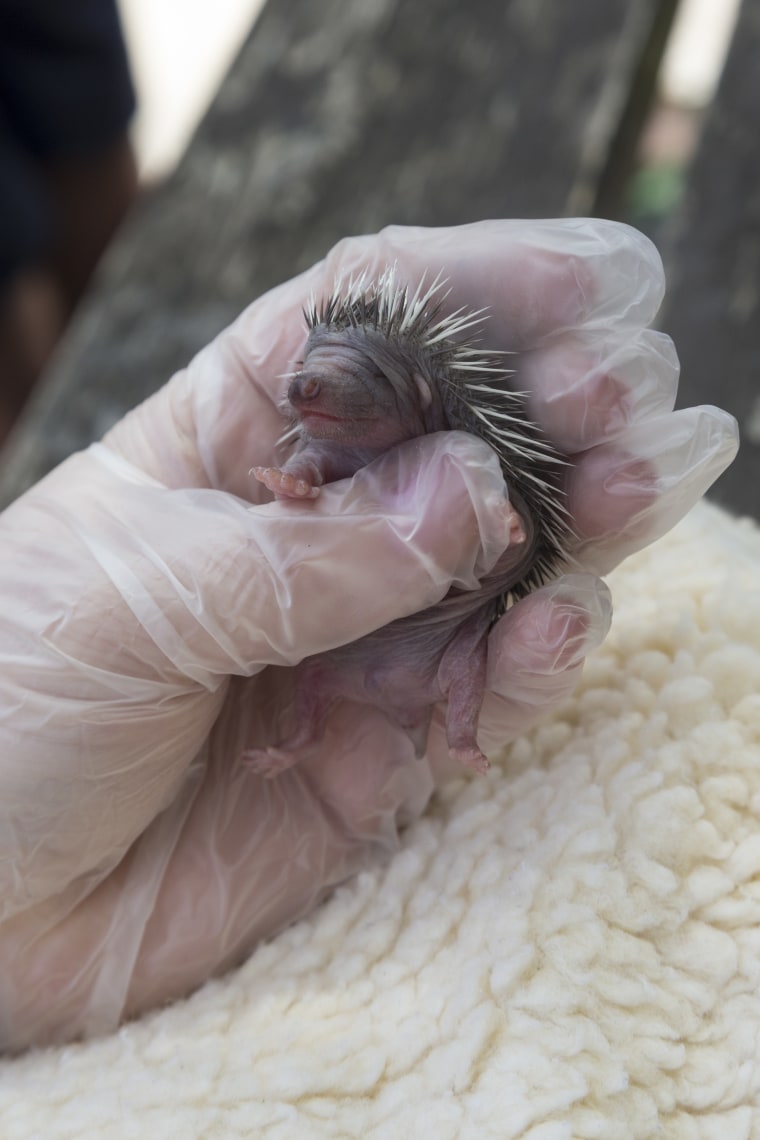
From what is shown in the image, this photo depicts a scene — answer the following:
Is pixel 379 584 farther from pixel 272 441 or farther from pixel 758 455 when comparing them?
pixel 758 455

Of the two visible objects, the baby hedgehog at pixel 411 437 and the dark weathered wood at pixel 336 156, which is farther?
the dark weathered wood at pixel 336 156

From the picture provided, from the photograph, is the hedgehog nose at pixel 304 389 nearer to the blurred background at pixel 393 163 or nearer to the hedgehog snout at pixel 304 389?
the hedgehog snout at pixel 304 389

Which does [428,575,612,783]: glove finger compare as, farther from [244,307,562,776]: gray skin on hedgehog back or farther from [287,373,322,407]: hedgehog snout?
[287,373,322,407]: hedgehog snout

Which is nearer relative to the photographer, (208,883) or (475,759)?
(475,759)

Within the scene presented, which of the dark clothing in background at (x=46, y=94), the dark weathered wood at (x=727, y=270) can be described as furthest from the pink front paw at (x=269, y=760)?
the dark clothing in background at (x=46, y=94)

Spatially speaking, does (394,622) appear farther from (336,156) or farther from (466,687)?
(336,156)

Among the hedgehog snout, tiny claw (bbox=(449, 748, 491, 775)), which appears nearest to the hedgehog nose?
the hedgehog snout

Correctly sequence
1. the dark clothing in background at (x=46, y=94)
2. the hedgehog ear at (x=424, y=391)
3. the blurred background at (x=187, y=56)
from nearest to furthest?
1. the hedgehog ear at (x=424, y=391)
2. the dark clothing in background at (x=46, y=94)
3. the blurred background at (x=187, y=56)

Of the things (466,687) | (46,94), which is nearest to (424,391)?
(466,687)
